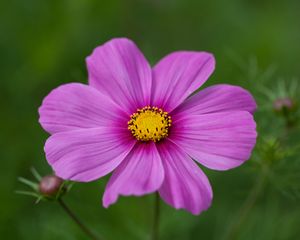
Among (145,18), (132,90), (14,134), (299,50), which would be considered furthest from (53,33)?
(299,50)

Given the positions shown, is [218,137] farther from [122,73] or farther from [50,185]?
[50,185]

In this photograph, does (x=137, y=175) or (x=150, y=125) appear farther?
(x=150, y=125)

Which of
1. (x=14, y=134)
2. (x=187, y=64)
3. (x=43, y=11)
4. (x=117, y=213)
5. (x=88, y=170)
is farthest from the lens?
(x=43, y=11)

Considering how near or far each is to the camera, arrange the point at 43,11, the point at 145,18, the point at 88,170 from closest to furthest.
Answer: the point at 88,170
the point at 43,11
the point at 145,18

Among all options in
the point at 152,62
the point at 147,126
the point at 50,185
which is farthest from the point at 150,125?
the point at 152,62

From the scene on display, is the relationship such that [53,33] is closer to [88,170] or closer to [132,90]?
[132,90]

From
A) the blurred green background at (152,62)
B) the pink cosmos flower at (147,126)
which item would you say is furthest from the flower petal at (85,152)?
the blurred green background at (152,62)

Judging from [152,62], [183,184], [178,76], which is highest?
[178,76]
